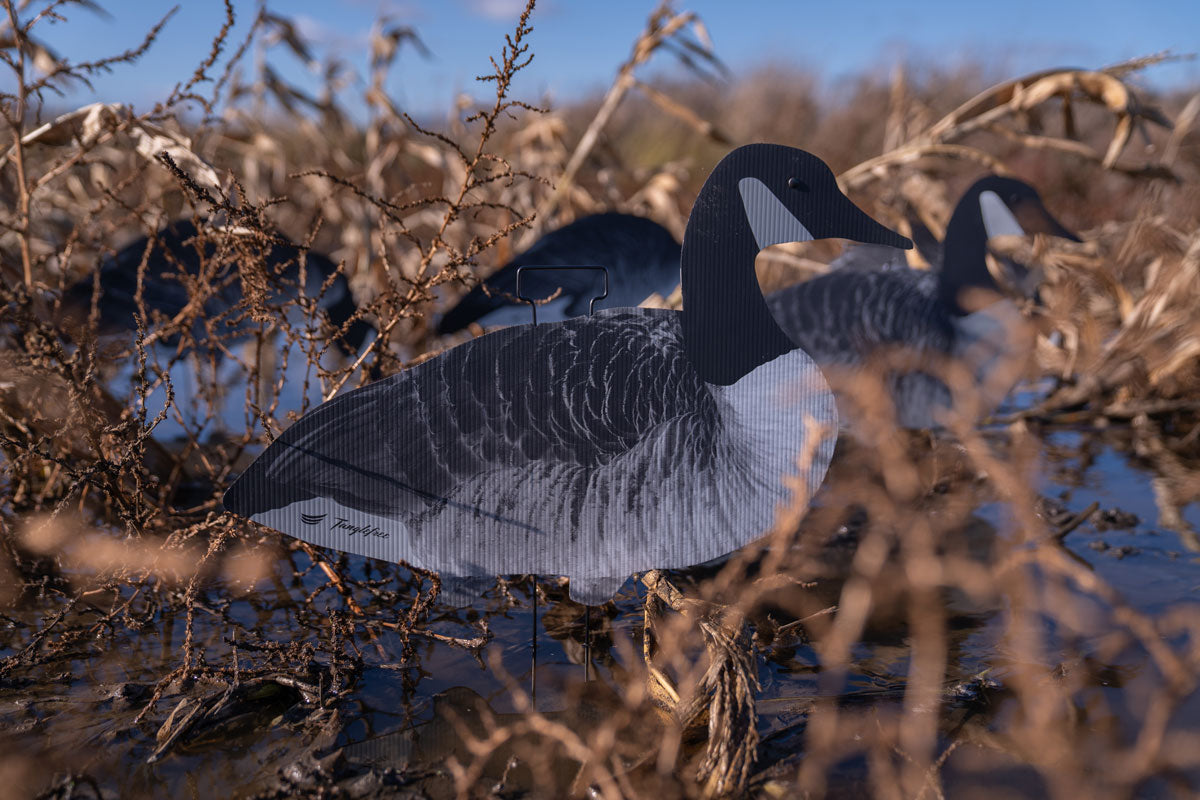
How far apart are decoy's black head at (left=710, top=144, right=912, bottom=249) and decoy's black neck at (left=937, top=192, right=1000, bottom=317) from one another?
70.0 inches

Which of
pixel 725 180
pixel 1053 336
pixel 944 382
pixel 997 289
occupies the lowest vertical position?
pixel 1053 336

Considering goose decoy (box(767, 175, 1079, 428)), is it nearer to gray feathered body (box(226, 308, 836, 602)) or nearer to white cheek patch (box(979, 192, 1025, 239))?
white cheek patch (box(979, 192, 1025, 239))

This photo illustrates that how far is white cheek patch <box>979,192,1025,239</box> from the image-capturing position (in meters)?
4.01

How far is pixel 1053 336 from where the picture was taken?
5383 millimetres

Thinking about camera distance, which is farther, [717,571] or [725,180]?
[717,571]

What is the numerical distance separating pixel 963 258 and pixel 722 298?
7.38 ft

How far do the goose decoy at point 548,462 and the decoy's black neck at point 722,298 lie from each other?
0.10 ft

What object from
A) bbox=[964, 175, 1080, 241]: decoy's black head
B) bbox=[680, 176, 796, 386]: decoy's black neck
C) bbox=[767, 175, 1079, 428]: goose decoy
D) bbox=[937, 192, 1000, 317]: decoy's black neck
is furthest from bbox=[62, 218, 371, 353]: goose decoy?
bbox=[964, 175, 1080, 241]: decoy's black head

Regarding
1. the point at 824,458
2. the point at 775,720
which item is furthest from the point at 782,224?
the point at 775,720

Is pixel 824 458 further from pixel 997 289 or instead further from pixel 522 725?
pixel 997 289

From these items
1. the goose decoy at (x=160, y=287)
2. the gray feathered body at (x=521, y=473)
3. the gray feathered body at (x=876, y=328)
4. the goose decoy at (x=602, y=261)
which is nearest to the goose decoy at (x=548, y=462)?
the gray feathered body at (x=521, y=473)

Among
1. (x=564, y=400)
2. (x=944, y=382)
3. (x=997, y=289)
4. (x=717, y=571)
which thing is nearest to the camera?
(x=564, y=400)

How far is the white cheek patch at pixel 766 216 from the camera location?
79.2 inches

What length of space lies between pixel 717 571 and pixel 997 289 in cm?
196
